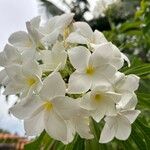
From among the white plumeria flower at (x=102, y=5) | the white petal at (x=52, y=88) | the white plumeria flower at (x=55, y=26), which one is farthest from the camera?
the white plumeria flower at (x=102, y=5)

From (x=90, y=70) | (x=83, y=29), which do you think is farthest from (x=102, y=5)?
(x=90, y=70)

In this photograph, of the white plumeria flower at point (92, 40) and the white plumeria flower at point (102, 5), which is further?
the white plumeria flower at point (102, 5)

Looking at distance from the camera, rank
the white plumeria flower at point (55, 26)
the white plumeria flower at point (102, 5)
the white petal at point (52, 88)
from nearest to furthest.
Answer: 1. the white petal at point (52, 88)
2. the white plumeria flower at point (55, 26)
3. the white plumeria flower at point (102, 5)

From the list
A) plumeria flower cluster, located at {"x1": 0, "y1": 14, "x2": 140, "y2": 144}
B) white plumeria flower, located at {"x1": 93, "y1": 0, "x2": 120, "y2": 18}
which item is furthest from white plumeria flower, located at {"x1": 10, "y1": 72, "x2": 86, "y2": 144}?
white plumeria flower, located at {"x1": 93, "y1": 0, "x2": 120, "y2": 18}

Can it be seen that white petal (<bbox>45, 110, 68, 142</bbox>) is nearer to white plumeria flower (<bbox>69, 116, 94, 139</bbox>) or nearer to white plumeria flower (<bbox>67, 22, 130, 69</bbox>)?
white plumeria flower (<bbox>69, 116, 94, 139</bbox>)

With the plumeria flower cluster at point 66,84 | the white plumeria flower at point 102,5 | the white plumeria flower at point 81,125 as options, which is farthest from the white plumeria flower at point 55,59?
the white plumeria flower at point 102,5

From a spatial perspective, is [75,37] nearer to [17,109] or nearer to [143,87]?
[17,109]

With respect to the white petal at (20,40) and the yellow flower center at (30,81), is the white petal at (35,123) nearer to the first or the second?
the yellow flower center at (30,81)
